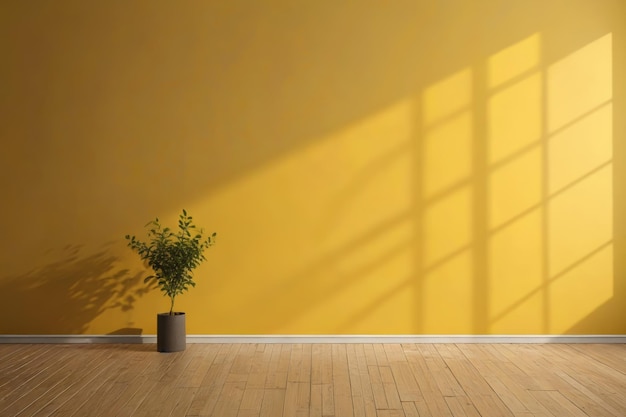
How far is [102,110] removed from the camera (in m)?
5.33

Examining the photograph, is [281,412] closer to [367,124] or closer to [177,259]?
[177,259]

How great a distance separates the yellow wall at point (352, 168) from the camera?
5.25m

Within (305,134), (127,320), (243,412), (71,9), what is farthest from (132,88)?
(243,412)

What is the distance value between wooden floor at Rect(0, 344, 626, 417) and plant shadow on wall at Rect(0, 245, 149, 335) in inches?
8.2

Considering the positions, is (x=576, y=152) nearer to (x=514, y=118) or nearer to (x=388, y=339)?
(x=514, y=118)

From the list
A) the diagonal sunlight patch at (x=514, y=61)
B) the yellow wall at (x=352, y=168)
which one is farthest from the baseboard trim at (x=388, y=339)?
the diagonal sunlight patch at (x=514, y=61)

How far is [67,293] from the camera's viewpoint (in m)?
5.32

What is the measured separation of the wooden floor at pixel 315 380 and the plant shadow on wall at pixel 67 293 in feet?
0.68

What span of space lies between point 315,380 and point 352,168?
5.59ft

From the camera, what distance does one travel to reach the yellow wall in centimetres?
525

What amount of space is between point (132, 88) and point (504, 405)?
3.39 m

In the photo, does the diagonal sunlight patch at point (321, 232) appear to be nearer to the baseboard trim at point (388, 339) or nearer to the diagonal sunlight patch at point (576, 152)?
the baseboard trim at point (388, 339)

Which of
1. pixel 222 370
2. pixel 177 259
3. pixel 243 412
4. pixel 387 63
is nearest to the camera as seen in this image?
pixel 243 412

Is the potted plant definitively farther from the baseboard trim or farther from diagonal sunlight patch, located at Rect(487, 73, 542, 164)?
diagonal sunlight patch, located at Rect(487, 73, 542, 164)
